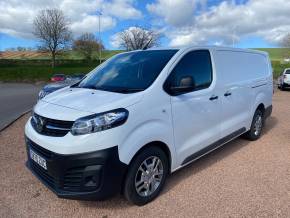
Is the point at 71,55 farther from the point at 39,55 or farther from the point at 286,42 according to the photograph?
the point at 286,42

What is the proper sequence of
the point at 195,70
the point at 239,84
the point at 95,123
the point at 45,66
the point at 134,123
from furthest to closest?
the point at 45,66, the point at 239,84, the point at 195,70, the point at 134,123, the point at 95,123

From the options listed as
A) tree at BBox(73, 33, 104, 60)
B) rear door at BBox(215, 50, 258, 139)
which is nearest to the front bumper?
rear door at BBox(215, 50, 258, 139)

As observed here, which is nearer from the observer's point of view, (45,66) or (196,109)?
(196,109)

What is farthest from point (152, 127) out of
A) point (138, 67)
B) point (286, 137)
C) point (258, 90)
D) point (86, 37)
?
point (86, 37)

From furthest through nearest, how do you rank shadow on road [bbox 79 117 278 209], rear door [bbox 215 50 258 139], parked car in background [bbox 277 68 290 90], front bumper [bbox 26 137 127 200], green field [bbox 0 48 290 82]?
green field [bbox 0 48 290 82]
parked car in background [bbox 277 68 290 90]
rear door [bbox 215 50 258 139]
shadow on road [bbox 79 117 278 209]
front bumper [bbox 26 137 127 200]

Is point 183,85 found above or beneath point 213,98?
above

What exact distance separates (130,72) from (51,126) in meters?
1.35

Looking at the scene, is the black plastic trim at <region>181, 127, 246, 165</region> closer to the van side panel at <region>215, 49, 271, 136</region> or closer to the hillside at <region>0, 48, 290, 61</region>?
the van side panel at <region>215, 49, 271, 136</region>

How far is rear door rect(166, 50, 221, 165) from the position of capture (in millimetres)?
3785

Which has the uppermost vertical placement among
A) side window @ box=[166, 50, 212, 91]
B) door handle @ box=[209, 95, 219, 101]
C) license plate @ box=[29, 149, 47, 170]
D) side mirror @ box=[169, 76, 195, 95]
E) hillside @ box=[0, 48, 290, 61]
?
hillside @ box=[0, 48, 290, 61]

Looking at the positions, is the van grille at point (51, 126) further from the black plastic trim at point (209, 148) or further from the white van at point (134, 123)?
the black plastic trim at point (209, 148)

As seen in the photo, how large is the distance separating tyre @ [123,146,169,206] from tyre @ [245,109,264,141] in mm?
2983

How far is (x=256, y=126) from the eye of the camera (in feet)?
20.4

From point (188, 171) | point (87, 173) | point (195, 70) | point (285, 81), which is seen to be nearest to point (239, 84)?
point (195, 70)
